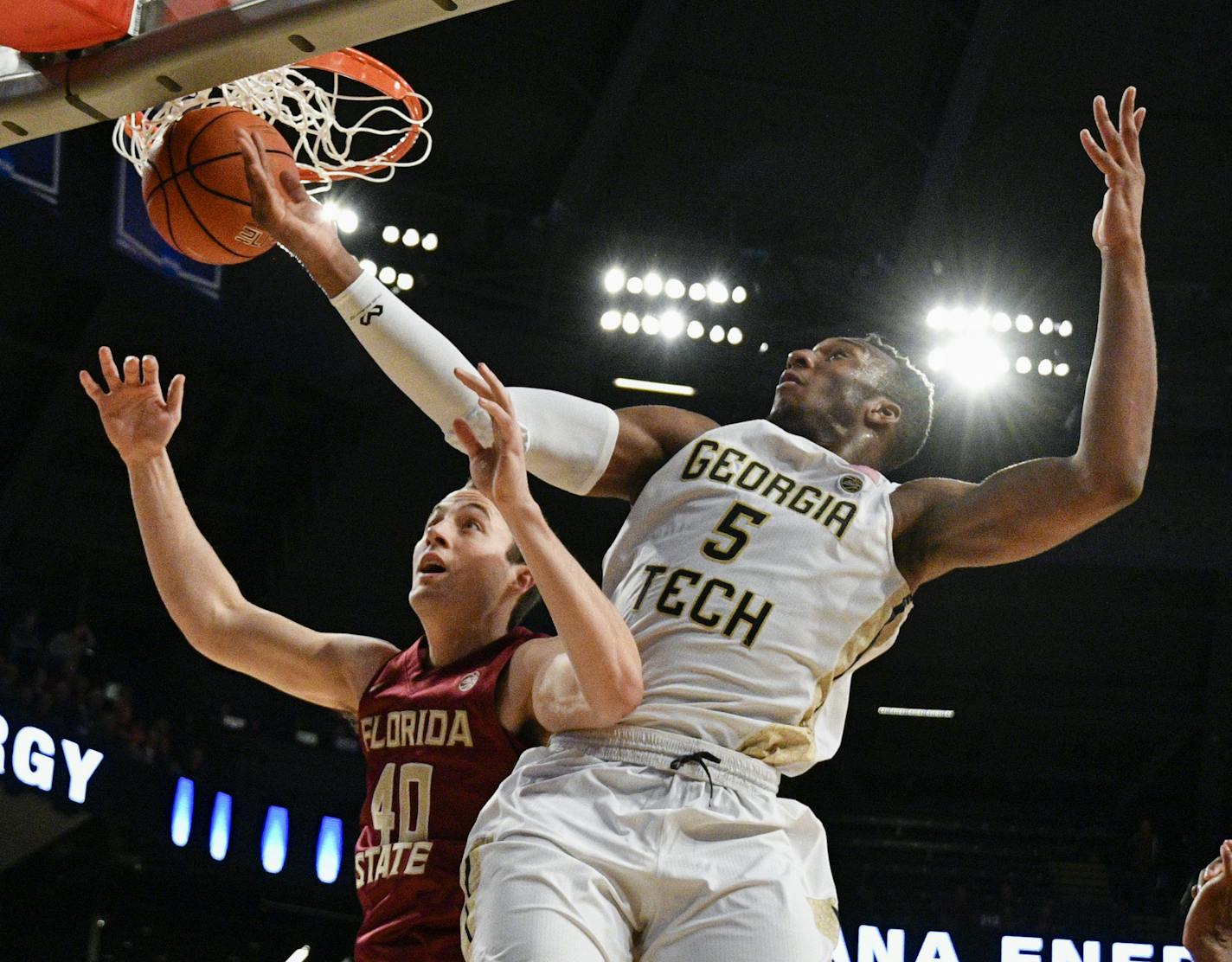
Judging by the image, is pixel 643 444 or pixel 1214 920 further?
pixel 1214 920

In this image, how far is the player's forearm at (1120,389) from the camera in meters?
2.93

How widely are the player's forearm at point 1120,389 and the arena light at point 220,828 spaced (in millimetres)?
10395

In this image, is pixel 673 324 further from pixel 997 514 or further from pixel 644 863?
pixel 644 863

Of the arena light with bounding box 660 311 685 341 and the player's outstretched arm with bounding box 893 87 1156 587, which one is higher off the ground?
the arena light with bounding box 660 311 685 341

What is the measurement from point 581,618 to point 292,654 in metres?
1.55

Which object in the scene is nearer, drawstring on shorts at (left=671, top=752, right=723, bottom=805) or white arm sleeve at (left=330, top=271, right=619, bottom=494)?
drawstring on shorts at (left=671, top=752, right=723, bottom=805)

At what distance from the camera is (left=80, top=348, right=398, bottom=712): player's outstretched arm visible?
12.3ft

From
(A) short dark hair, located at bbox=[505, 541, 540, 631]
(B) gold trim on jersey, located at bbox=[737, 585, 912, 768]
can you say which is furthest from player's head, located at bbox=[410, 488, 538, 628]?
(B) gold trim on jersey, located at bbox=[737, 585, 912, 768]

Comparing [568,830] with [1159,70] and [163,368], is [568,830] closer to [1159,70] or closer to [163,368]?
[1159,70]

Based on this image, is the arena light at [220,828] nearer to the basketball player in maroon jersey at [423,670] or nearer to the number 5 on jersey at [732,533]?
the basketball player in maroon jersey at [423,670]

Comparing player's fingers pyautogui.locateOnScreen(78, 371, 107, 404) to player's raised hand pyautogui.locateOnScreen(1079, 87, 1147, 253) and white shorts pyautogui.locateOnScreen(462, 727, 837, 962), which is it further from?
player's raised hand pyautogui.locateOnScreen(1079, 87, 1147, 253)

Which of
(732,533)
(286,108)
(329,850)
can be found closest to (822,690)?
(732,533)

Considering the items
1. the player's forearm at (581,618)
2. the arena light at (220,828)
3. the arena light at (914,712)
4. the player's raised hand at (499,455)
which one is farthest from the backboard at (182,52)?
the arena light at (914,712)

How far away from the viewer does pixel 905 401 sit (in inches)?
143
